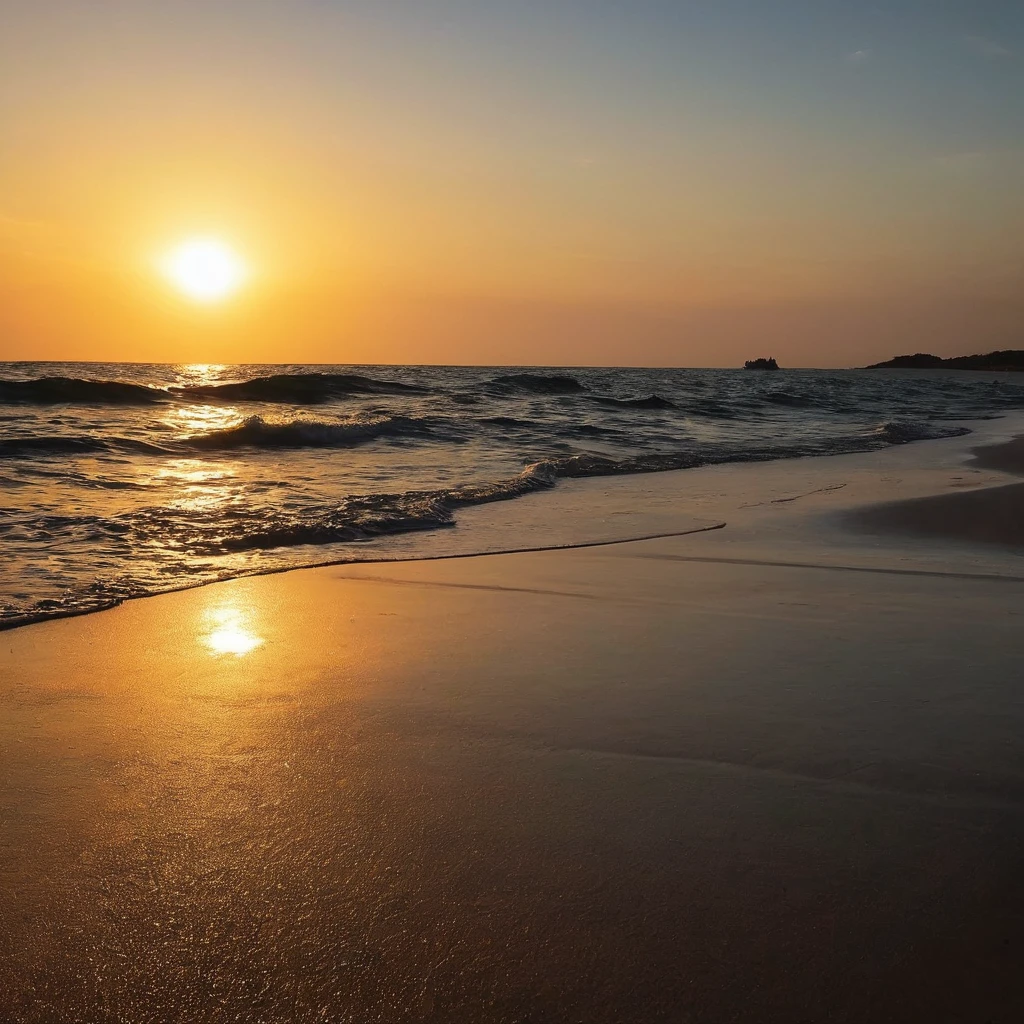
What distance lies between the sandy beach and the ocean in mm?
1525

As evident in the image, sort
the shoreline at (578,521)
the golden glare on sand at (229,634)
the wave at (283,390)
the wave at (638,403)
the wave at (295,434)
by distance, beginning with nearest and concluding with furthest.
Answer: the golden glare on sand at (229,634) < the shoreline at (578,521) < the wave at (295,434) < the wave at (283,390) < the wave at (638,403)

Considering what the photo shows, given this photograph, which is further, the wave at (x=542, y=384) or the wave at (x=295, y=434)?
the wave at (x=542, y=384)

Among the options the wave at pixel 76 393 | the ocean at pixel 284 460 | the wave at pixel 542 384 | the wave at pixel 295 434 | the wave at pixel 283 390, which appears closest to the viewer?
the ocean at pixel 284 460

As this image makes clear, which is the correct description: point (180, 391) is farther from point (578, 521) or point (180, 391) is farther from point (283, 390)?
point (578, 521)

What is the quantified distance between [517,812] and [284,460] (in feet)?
36.0

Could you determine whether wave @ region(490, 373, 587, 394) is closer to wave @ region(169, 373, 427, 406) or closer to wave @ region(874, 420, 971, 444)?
wave @ region(169, 373, 427, 406)

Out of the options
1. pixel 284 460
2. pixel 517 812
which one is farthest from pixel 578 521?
pixel 284 460

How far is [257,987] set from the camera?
1.57 metres

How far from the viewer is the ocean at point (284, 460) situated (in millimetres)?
5664

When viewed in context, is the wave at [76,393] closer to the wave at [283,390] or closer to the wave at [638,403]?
the wave at [283,390]

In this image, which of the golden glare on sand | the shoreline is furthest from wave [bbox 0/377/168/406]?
the golden glare on sand

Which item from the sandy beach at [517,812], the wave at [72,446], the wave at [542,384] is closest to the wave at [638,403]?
the wave at [542,384]

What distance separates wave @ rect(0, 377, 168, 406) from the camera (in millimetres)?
22203

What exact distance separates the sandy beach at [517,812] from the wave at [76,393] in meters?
20.5
